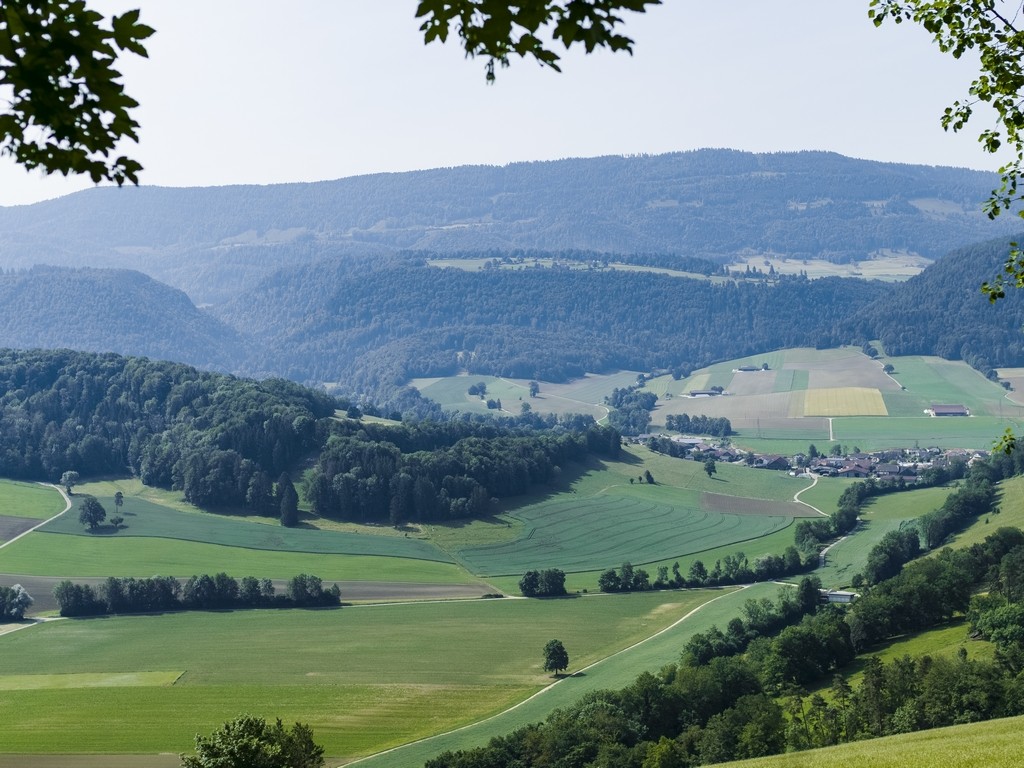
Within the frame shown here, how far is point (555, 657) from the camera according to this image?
74938mm

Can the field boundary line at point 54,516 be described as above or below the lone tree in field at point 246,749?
below

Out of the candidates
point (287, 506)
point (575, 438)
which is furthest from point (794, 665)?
point (575, 438)

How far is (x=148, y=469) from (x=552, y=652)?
89808 millimetres

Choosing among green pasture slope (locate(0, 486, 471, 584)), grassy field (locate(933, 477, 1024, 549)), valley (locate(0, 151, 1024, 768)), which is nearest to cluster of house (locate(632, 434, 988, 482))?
valley (locate(0, 151, 1024, 768))

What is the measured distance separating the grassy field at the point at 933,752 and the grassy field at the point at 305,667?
111 feet

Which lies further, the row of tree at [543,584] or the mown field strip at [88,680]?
the row of tree at [543,584]

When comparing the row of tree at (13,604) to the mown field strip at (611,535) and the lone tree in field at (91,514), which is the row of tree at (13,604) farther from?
the mown field strip at (611,535)

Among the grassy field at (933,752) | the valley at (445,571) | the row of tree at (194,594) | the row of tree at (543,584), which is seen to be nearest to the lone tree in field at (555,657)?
the valley at (445,571)

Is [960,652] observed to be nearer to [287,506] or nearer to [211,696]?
[211,696]

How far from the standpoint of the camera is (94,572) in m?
106

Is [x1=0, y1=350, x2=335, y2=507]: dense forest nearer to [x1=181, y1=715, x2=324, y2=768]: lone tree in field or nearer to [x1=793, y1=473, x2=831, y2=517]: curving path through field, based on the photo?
[x1=793, y1=473, x2=831, y2=517]: curving path through field

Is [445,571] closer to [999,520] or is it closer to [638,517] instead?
[638,517]

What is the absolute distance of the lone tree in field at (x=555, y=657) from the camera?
74812 mm

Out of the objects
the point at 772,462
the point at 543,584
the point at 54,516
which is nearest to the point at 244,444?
the point at 54,516
